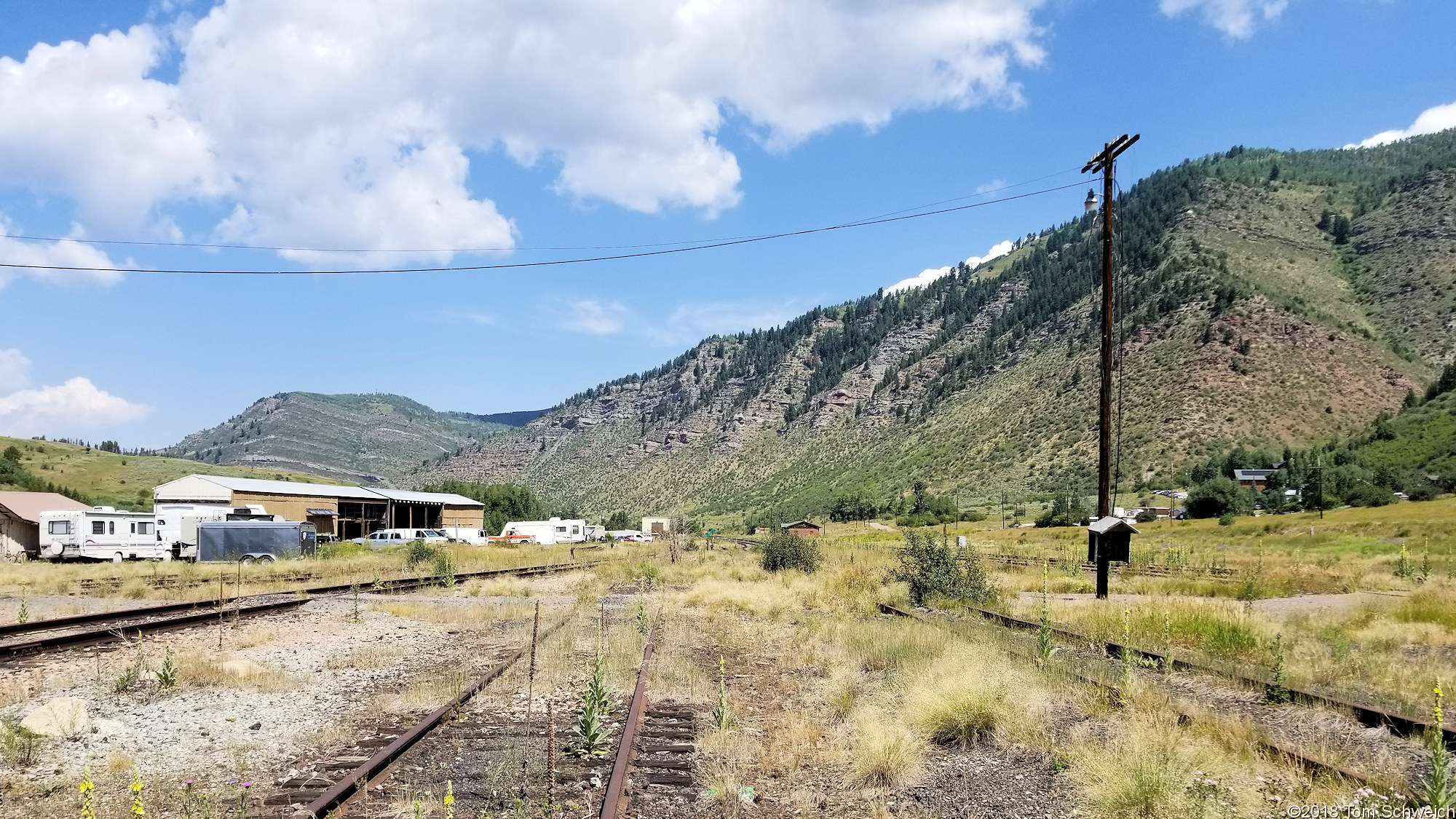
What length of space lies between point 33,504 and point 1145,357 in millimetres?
99233

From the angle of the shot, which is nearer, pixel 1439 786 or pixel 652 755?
pixel 1439 786

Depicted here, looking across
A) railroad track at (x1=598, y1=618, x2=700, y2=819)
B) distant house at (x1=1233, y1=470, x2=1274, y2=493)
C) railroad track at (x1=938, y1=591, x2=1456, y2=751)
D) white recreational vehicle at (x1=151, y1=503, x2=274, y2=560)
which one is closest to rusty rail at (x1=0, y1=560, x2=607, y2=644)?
railroad track at (x1=598, y1=618, x2=700, y2=819)

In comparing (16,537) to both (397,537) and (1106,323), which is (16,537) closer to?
(397,537)

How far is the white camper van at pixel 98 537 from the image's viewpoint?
124 feet

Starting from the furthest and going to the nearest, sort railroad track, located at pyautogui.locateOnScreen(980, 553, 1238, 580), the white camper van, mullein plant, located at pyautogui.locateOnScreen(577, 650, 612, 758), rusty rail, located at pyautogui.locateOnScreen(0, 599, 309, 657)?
the white camper van < railroad track, located at pyautogui.locateOnScreen(980, 553, 1238, 580) < rusty rail, located at pyautogui.locateOnScreen(0, 599, 309, 657) < mullein plant, located at pyautogui.locateOnScreen(577, 650, 612, 758)

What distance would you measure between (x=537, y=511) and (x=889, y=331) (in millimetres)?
100396

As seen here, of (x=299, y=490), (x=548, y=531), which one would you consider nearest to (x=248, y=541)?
(x=299, y=490)

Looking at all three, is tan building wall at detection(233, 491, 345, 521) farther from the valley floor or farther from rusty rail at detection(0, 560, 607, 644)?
the valley floor

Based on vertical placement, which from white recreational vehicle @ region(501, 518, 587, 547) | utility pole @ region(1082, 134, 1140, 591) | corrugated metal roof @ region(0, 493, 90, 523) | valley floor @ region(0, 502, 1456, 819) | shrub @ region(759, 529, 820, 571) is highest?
utility pole @ region(1082, 134, 1140, 591)

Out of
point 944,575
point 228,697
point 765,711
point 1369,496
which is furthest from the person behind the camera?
point 1369,496

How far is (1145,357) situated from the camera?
9694 cm

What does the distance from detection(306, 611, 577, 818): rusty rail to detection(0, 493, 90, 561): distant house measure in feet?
132

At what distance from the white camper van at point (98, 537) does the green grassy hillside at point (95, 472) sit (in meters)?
50.6

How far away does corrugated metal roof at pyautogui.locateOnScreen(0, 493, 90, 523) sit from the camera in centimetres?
4319
